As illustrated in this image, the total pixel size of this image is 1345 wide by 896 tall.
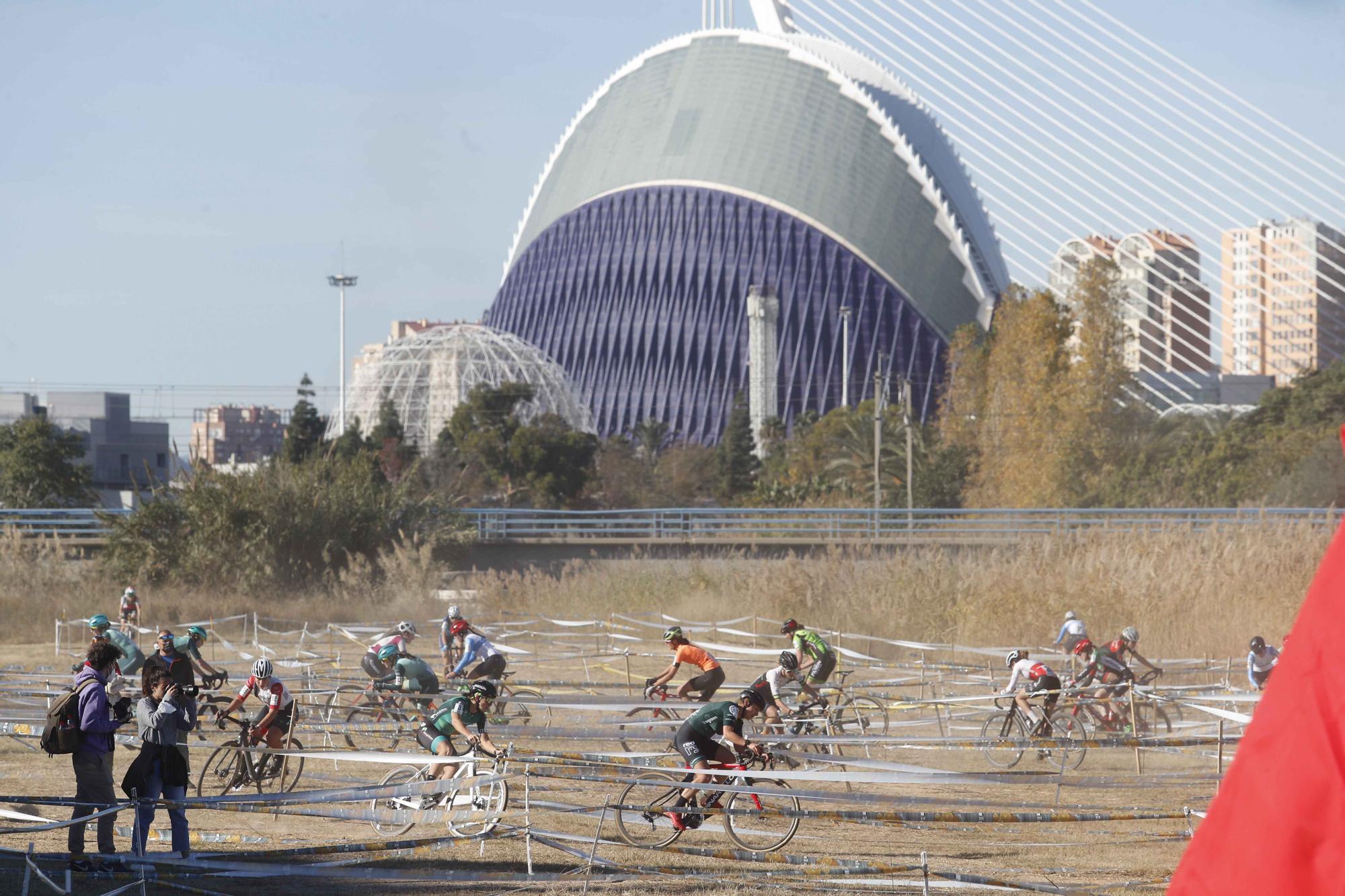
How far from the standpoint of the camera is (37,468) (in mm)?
53312

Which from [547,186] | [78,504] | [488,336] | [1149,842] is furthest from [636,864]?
[547,186]

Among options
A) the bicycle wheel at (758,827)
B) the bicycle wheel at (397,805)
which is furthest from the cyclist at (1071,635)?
the bicycle wheel at (397,805)

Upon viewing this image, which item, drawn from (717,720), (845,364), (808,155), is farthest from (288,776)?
(808,155)

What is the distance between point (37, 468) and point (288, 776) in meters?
44.8

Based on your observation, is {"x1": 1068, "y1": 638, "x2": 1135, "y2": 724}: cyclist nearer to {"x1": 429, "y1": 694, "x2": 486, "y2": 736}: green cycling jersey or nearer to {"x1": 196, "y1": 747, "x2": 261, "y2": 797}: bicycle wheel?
{"x1": 429, "y1": 694, "x2": 486, "y2": 736}: green cycling jersey

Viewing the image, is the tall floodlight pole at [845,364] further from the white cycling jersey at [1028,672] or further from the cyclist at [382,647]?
the white cycling jersey at [1028,672]

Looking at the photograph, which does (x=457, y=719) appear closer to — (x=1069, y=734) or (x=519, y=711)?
(x=519, y=711)

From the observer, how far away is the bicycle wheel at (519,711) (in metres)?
15.5

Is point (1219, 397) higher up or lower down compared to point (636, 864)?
higher up

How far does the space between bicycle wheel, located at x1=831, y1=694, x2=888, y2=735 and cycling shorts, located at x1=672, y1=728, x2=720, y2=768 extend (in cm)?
412

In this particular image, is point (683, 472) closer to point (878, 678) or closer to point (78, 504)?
point (78, 504)

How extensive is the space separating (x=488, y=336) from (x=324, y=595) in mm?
47558

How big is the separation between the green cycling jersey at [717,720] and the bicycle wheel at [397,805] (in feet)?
7.04

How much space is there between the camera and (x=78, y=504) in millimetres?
56531
